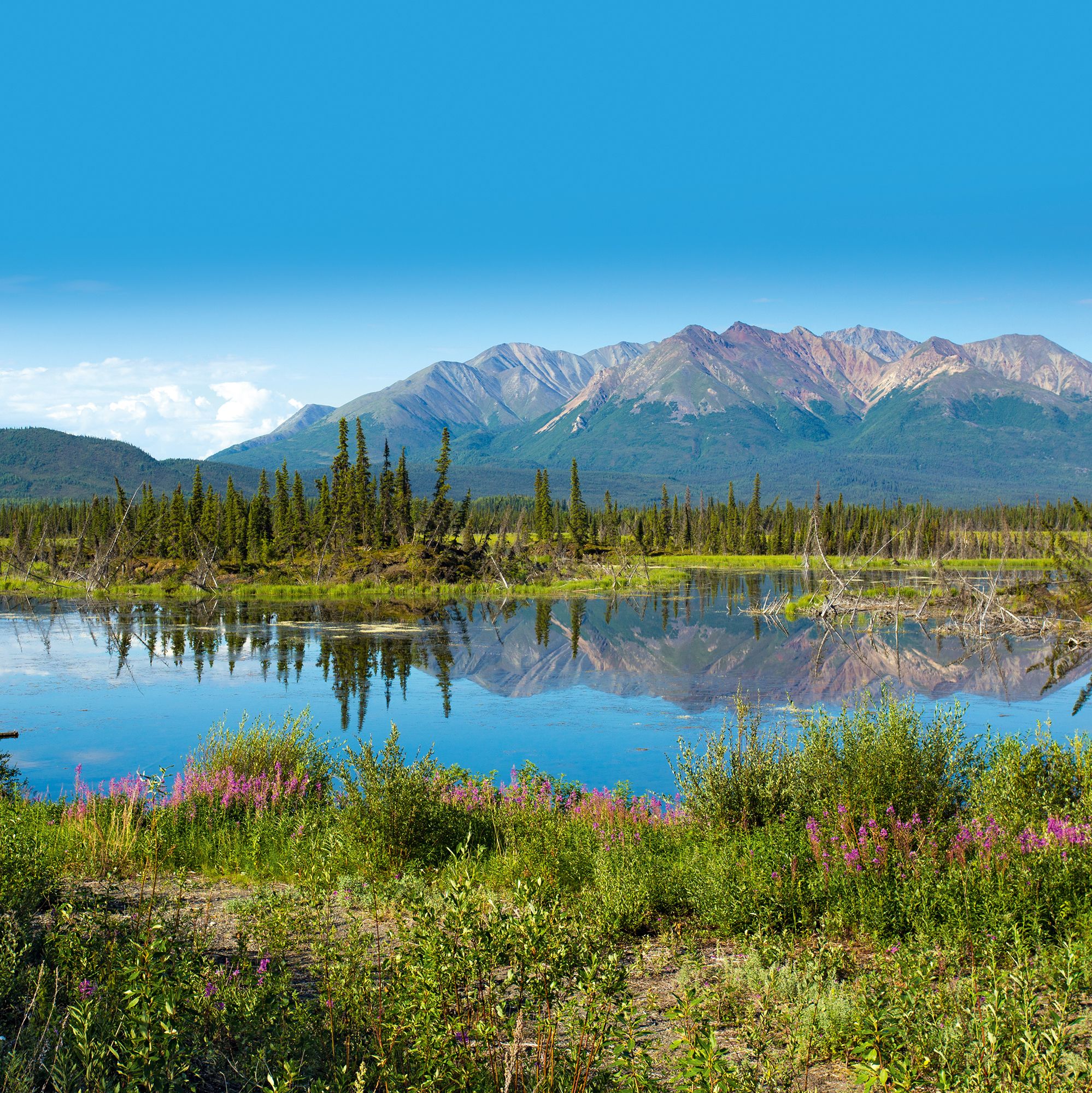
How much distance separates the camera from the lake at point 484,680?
1969cm

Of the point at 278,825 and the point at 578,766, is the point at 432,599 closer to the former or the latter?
the point at 578,766

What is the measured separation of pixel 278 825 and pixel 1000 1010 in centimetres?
816

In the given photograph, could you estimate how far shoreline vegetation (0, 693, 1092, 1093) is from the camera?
5.04m

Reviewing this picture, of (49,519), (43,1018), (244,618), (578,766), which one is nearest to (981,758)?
(578,766)

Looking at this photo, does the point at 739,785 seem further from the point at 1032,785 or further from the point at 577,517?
the point at 577,517

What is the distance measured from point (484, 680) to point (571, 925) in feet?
75.1

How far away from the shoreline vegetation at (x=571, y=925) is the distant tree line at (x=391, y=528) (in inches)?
1847

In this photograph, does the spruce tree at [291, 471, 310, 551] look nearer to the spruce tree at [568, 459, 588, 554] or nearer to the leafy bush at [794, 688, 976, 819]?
the spruce tree at [568, 459, 588, 554]

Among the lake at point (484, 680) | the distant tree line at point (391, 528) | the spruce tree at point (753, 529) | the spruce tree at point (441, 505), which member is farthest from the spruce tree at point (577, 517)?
the lake at point (484, 680)

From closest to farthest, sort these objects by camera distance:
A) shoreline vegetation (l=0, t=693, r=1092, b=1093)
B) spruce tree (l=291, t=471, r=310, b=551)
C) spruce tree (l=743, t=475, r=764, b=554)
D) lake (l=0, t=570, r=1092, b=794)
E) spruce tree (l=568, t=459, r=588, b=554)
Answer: shoreline vegetation (l=0, t=693, r=1092, b=1093)
lake (l=0, t=570, r=1092, b=794)
spruce tree (l=291, t=471, r=310, b=551)
spruce tree (l=568, t=459, r=588, b=554)
spruce tree (l=743, t=475, r=764, b=554)

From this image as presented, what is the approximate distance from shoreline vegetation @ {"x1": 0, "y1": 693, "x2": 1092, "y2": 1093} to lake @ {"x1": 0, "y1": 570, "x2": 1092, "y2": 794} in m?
2.14

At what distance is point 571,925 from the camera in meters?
5.99

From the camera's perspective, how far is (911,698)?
12445 mm

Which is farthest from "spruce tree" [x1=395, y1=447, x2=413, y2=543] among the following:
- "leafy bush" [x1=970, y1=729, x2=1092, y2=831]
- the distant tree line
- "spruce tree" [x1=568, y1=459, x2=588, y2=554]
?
"leafy bush" [x1=970, y1=729, x2=1092, y2=831]
